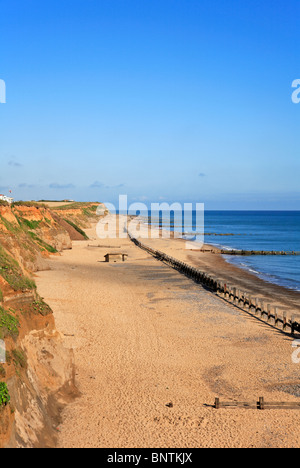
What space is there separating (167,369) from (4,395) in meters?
9.01

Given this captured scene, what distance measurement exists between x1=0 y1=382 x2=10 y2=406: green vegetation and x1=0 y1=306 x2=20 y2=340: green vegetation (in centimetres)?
179

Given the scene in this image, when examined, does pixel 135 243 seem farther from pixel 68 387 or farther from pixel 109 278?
pixel 68 387

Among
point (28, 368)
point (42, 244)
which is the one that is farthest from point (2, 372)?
point (42, 244)

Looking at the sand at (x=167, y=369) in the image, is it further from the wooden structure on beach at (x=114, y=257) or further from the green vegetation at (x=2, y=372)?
the wooden structure on beach at (x=114, y=257)

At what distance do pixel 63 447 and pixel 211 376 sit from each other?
762 centimetres

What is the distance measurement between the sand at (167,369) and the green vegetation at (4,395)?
2.61 meters

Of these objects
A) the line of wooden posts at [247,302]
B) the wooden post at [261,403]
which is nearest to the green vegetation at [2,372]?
the wooden post at [261,403]

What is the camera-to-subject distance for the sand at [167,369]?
1282 centimetres

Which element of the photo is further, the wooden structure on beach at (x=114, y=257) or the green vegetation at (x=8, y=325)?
the wooden structure on beach at (x=114, y=257)

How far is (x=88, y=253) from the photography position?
55531mm

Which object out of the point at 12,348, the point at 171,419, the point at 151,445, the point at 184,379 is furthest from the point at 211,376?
the point at 12,348

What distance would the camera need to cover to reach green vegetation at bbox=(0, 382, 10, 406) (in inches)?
392

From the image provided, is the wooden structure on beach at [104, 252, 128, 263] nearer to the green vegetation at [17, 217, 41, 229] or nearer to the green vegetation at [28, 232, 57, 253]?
the green vegetation at [28, 232, 57, 253]

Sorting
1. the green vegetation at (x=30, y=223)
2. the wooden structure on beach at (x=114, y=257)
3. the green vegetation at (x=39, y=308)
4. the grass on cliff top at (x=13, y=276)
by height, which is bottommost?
the wooden structure on beach at (x=114, y=257)
